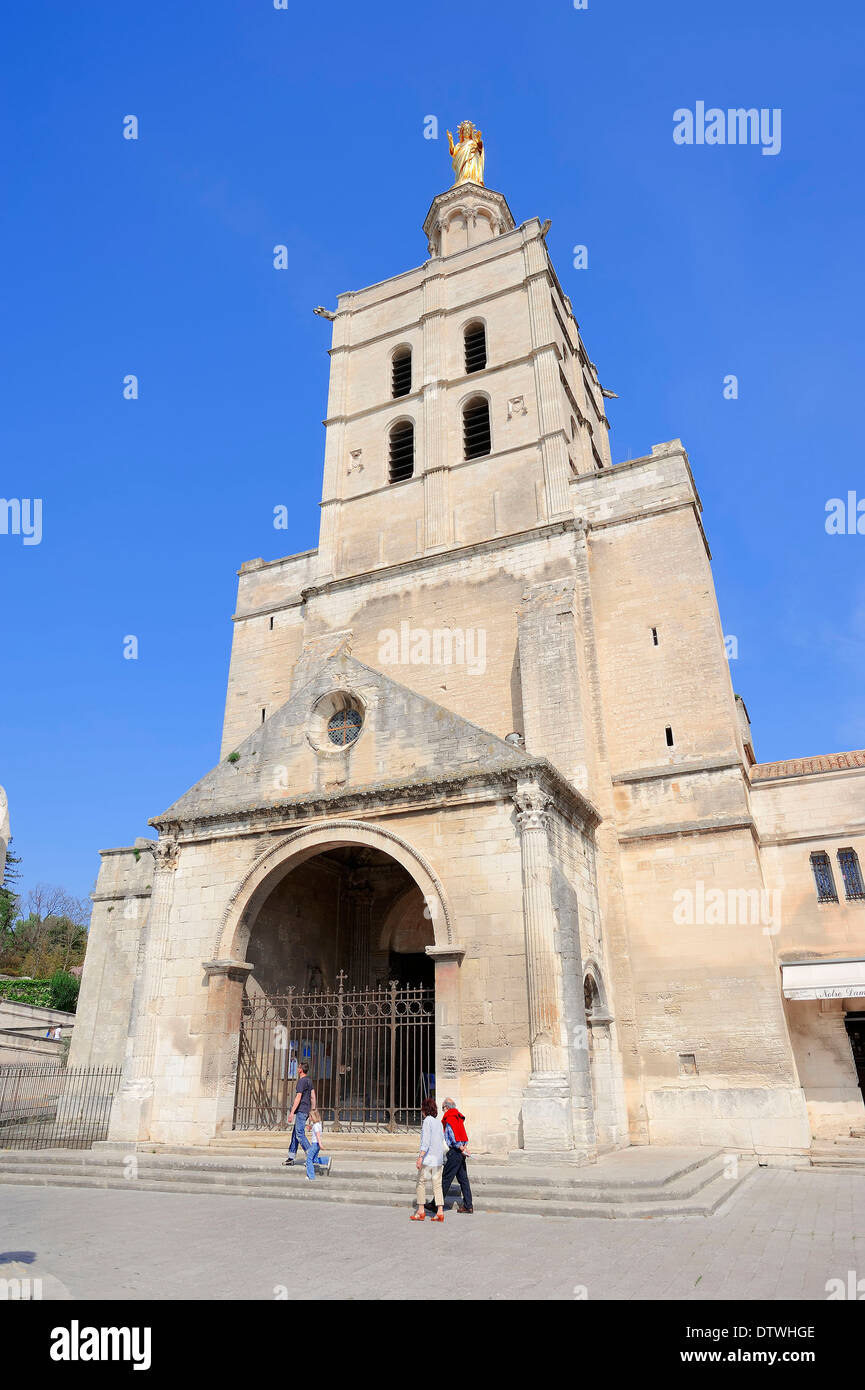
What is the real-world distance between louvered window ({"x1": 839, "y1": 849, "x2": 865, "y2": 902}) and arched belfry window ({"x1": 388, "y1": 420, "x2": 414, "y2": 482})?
1515 cm

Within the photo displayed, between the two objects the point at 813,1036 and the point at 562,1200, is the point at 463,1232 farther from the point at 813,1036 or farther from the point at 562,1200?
the point at 813,1036

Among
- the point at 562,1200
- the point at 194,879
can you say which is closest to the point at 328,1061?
the point at 194,879

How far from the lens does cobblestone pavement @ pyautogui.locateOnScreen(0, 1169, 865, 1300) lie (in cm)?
562

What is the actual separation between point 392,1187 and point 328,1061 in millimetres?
6434

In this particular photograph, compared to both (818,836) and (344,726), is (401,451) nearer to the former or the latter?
(344,726)

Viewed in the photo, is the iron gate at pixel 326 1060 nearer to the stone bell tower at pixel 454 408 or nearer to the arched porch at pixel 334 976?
the arched porch at pixel 334 976

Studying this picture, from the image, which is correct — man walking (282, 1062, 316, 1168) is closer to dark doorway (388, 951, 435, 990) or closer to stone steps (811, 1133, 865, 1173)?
dark doorway (388, 951, 435, 990)

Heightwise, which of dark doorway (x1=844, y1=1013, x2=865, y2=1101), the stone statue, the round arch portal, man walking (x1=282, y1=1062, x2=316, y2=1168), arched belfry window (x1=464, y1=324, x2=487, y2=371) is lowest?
man walking (x1=282, y1=1062, x2=316, y2=1168)

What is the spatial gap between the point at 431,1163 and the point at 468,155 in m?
34.7

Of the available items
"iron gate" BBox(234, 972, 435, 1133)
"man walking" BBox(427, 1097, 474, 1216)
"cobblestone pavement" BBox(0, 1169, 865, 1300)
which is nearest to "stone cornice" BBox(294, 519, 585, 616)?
"iron gate" BBox(234, 972, 435, 1133)

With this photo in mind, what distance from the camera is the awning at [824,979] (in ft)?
51.4

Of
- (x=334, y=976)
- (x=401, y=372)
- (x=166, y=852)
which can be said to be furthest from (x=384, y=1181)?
(x=401, y=372)

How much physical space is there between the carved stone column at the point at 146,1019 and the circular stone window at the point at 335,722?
10.8 feet

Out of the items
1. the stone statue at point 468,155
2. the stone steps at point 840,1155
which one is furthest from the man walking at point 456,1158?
the stone statue at point 468,155
